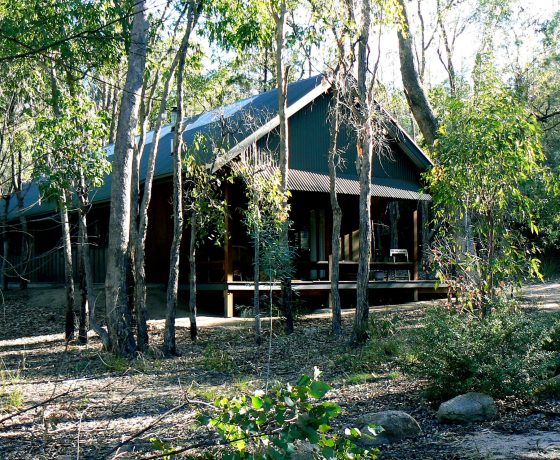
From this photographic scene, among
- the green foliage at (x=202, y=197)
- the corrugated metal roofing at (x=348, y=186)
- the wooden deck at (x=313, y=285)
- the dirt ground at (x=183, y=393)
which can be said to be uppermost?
the corrugated metal roofing at (x=348, y=186)

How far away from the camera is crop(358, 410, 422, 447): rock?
6754 mm

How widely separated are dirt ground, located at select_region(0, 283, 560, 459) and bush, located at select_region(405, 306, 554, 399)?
1.06 ft

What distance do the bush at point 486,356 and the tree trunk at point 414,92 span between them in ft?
22.5

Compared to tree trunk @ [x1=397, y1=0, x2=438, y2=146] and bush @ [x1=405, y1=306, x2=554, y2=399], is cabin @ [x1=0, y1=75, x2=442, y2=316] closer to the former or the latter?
tree trunk @ [x1=397, y1=0, x2=438, y2=146]

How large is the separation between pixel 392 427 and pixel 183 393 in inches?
83.6

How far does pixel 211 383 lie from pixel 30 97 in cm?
1244

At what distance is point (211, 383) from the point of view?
1049cm

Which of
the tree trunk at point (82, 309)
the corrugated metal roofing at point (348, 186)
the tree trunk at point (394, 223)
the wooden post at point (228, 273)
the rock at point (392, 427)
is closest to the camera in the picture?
the rock at point (392, 427)

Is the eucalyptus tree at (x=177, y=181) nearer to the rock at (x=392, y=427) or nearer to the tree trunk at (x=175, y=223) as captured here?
the tree trunk at (x=175, y=223)

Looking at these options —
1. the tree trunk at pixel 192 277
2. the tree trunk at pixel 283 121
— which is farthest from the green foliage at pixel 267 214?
the tree trunk at pixel 192 277

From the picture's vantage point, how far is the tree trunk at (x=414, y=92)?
568 inches

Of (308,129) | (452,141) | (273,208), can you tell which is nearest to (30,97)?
(308,129)

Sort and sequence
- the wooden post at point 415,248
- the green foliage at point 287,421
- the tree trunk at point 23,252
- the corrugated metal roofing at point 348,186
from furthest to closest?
the wooden post at point 415,248, the corrugated metal roofing at point 348,186, the tree trunk at point 23,252, the green foliage at point 287,421

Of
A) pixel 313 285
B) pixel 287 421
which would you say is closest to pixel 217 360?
pixel 313 285
